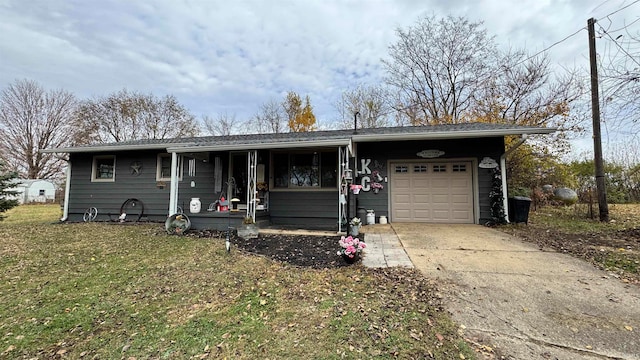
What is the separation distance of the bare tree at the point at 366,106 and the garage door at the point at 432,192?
1011 cm

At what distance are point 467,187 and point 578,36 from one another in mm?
5373

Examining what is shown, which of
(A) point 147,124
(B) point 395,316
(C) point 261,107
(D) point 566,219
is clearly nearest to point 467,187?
(D) point 566,219

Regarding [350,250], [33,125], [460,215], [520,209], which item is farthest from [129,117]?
[520,209]

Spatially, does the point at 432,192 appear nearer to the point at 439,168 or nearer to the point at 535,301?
the point at 439,168

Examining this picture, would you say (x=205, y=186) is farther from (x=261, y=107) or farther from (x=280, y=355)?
(x=261, y=107)

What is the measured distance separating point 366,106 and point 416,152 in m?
10.6

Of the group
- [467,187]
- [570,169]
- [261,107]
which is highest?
[261,107]

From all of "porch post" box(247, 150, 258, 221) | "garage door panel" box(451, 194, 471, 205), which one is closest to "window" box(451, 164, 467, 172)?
"garage door panel" box(451, 194, 471, 205)

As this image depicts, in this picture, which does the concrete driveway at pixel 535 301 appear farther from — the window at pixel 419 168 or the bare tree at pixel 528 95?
the bare tree at pixel 528 95

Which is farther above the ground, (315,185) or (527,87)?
(527,87)

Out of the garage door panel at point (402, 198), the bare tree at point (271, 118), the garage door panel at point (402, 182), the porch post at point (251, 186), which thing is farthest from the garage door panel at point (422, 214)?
the bare tree at point (271, 118)

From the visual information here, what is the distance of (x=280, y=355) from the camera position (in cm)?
205

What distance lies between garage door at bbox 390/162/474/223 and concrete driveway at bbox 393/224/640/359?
9.07 ft

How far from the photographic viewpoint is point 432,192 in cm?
780
